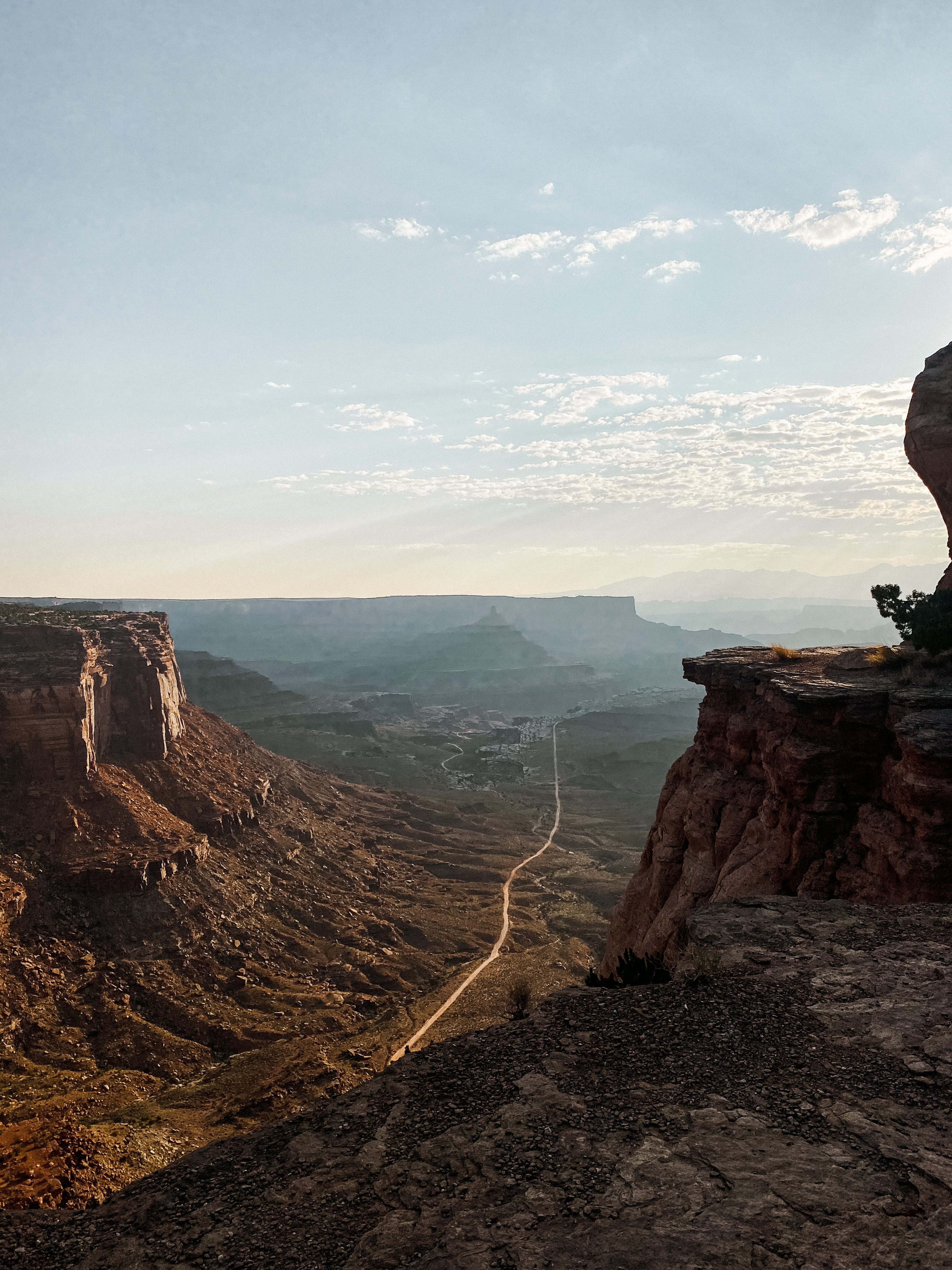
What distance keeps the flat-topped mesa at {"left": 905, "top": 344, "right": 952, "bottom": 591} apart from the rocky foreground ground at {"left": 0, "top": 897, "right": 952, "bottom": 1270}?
858 inches

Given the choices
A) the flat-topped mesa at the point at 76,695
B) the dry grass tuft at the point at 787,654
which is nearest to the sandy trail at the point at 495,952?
the dry grass tuft at the point at 787,654

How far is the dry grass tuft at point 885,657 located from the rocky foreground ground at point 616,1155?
13433 mm

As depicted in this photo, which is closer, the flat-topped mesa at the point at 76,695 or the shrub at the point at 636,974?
the shrub at the point at 636,974

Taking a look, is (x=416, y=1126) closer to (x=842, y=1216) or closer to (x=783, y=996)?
(x=842, y=1216)

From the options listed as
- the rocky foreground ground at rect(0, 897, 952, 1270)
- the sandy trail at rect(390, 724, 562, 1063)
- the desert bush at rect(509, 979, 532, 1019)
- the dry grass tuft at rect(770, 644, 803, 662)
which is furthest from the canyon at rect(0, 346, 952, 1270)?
the desert bush at rect(509, 979, 532, 1019)

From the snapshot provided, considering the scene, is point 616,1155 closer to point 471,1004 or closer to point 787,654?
point 787,654

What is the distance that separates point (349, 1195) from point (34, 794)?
36536 millimetres

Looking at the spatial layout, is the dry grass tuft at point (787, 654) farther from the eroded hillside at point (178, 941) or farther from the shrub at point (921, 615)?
the eroded hillside at point (178, 941)

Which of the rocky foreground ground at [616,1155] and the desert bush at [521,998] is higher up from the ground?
the rocky foreground ground at [616,1155]

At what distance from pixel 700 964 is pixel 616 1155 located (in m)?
4.68

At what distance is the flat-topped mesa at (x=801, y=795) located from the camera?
18.4 metres

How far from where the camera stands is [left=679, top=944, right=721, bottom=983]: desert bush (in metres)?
12.9

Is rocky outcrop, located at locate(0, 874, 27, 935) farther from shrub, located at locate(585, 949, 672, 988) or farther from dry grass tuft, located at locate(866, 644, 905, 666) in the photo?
dry grass tuft, located at locate(866, 644, 905, 666)

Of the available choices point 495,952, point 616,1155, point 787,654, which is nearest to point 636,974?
point 616,1155
